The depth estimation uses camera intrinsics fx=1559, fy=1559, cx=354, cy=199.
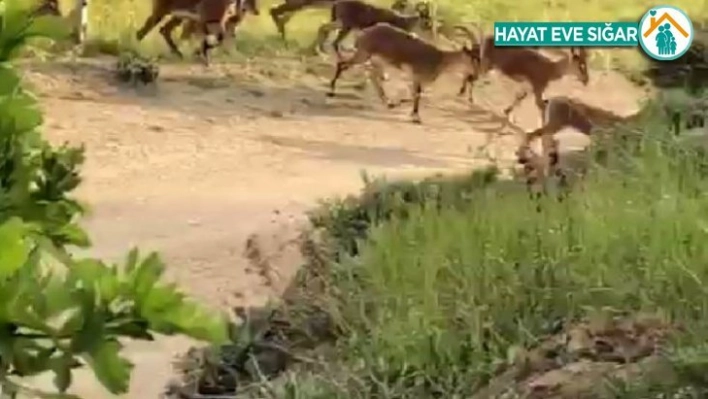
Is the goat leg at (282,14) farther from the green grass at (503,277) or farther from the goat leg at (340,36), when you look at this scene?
the green grass at (503,277)

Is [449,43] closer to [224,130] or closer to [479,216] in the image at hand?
[224,130]

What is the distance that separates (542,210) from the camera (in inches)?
158

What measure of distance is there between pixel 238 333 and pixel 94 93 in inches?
278

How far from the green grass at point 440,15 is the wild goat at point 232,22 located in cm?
19

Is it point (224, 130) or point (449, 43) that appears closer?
point (224, 130)

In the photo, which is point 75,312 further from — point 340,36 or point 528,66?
point 340,36

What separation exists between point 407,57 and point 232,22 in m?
1.59

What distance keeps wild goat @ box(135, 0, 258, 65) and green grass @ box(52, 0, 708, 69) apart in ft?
0.44

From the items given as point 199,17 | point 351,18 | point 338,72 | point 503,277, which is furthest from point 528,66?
point 503,277

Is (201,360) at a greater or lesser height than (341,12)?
lesser

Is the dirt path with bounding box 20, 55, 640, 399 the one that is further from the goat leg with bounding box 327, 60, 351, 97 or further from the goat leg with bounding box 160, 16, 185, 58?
the goat leg with bounding box 160, 16, 185, 58

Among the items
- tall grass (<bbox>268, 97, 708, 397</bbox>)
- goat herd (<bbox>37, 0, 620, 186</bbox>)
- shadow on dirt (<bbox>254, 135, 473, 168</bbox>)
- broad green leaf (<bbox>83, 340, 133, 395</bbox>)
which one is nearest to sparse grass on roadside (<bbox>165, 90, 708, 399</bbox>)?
tall grass (<bbox>268, 97, 708, 397</bbox>)

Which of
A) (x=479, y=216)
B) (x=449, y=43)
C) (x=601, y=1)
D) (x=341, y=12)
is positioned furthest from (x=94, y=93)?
(x=479, y=216)

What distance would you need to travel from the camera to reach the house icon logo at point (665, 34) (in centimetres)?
880
